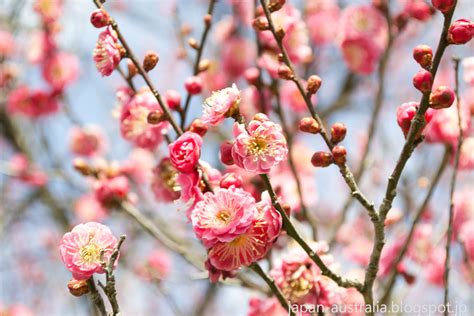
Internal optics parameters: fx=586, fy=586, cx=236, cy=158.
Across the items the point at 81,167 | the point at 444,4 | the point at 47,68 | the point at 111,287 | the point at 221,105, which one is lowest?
the point at 47,68

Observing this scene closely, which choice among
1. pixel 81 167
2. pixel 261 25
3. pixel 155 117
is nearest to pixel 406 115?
pixel 261 25

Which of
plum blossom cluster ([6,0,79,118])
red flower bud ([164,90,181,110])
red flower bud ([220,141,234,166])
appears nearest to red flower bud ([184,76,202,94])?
red flower bud ([164,90,181,110])

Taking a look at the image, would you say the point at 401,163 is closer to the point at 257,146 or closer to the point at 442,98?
the point at 442,98

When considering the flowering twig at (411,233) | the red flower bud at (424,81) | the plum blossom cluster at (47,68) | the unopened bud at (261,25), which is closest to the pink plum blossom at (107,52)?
the unopened bud at (261,25)

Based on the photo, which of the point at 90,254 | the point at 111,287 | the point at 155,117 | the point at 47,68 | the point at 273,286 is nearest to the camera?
the point at 111,287

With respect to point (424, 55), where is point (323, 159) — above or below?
below

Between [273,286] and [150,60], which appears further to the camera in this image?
[150,60]

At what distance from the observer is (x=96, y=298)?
1.09 m

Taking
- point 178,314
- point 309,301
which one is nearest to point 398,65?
point 178,314

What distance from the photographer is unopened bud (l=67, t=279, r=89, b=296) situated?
112 cm

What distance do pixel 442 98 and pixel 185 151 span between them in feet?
1.63

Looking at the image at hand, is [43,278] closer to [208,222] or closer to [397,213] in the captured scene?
[397,213]

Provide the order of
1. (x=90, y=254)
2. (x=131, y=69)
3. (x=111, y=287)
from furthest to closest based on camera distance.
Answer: (x=131, y=69) → (x=90, y=254) → (x=111, y=287)

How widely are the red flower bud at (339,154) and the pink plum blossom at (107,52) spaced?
533mm
